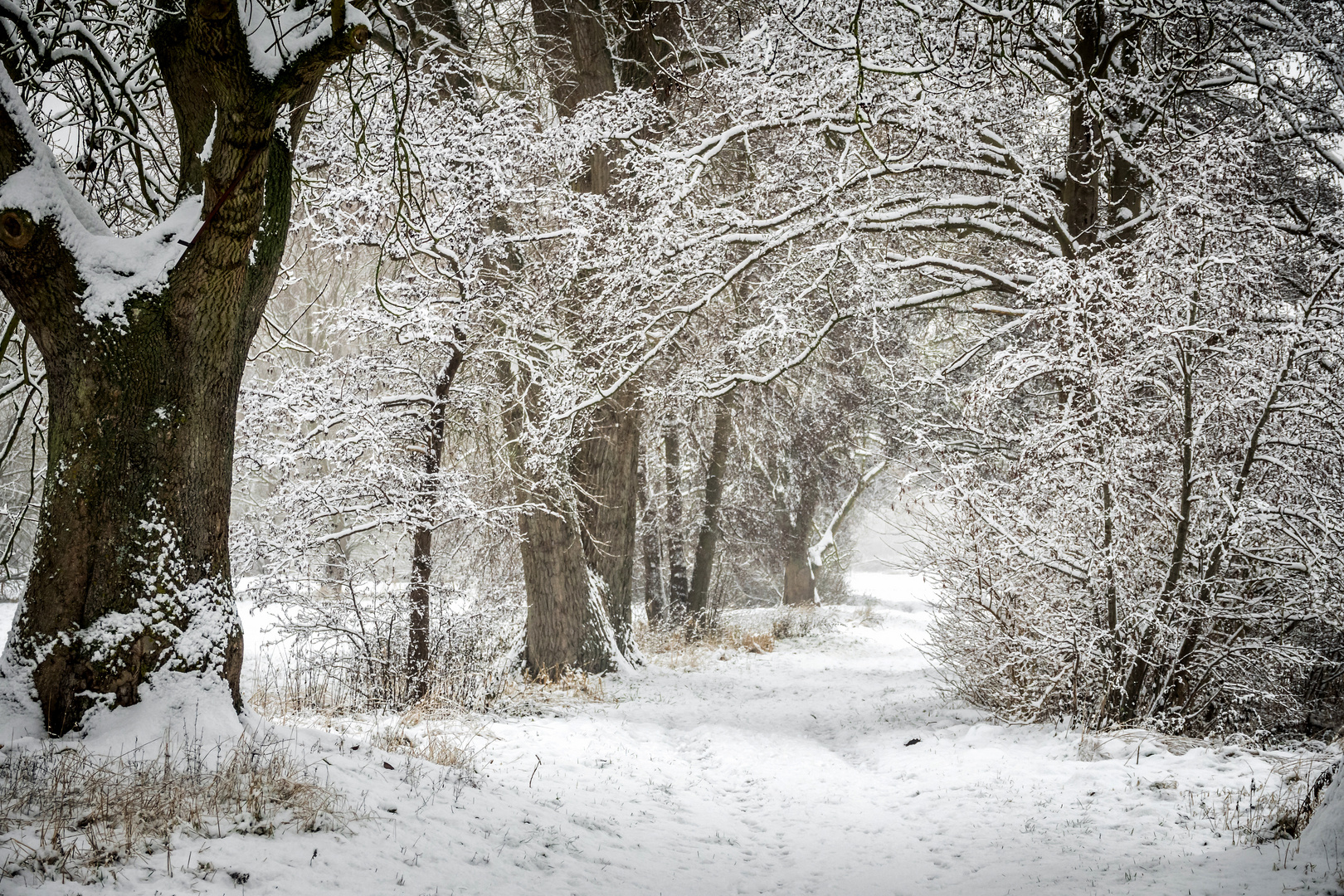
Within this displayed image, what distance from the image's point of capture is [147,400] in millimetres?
3713

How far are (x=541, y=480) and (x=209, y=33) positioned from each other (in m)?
4.89

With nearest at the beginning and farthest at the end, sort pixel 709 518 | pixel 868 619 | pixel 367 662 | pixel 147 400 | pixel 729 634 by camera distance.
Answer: pixel 147 400, pixel 367 662, pixel 729 634, pixel 709 518, pixel 868 619

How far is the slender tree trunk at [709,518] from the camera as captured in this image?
15.0 metres

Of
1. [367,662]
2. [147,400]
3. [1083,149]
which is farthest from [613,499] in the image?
[147,400]

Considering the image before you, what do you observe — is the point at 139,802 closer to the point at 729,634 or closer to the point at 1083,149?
the point at 1083,149

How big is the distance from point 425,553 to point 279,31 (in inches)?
190

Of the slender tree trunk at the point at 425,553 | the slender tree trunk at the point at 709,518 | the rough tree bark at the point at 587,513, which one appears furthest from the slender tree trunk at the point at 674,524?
the slender tree trunk at the point at 425,553

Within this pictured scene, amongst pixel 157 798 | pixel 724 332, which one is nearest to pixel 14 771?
pixel 157 798

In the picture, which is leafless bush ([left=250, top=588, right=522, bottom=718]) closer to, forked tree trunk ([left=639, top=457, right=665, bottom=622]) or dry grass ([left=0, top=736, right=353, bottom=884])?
dry grass ([left=0, top=736, right=353, bottom=884])

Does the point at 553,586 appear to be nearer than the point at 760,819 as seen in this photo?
No

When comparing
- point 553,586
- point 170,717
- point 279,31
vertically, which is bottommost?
point 170,717

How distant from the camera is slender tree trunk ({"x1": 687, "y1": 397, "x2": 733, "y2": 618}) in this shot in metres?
15.0

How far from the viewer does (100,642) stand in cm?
354

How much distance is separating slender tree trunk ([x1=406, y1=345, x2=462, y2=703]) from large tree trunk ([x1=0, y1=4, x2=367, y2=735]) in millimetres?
3083
